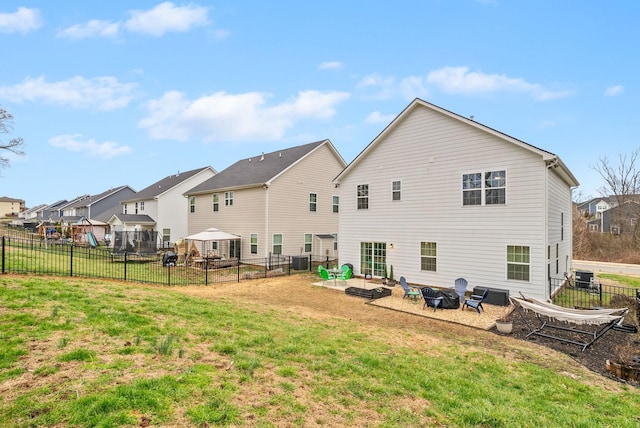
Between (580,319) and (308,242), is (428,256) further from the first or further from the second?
(308,242)

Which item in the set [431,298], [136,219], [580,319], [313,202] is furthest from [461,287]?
[136,219]

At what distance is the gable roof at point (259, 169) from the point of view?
2217cm

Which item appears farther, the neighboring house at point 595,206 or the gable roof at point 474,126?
the neighboring house at point 595,206

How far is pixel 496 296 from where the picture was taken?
12.0 meters

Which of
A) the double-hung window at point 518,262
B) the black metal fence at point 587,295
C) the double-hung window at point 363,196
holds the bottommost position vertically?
the black metal fence at point 587,295

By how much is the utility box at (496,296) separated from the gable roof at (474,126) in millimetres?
5290

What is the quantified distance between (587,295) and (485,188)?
734 cm

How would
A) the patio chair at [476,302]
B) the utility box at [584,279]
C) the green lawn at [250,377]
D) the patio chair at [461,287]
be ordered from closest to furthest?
the green lawn at [250,377], the patio chair at [476,302], the patio chair at [461,287], the utility box at [584,279]

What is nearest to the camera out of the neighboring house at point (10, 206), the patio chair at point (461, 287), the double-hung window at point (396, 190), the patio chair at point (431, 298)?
the patio chair at point (431, 298)

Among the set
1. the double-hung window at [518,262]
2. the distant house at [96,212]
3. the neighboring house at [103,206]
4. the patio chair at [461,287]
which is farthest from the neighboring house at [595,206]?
the neighboring house at [103,206]

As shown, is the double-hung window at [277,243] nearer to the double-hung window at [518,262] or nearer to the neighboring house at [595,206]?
the double-hung window at [518,262]

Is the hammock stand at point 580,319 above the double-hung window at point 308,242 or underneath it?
underneath

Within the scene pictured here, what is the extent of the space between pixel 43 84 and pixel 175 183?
16.7 metres

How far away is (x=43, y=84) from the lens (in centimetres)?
1755
